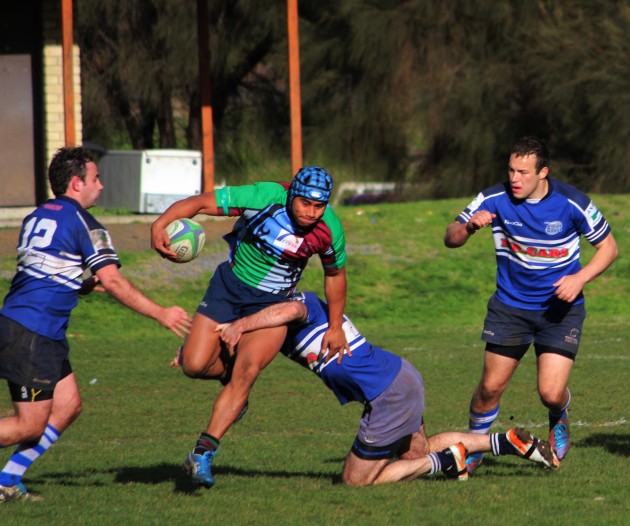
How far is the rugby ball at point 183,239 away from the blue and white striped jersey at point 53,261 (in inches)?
27.1

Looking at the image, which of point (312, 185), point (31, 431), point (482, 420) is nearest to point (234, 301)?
point (312, 185)

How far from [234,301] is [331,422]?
2.90 meters

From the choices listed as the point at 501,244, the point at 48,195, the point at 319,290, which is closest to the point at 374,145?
the point at 48,195

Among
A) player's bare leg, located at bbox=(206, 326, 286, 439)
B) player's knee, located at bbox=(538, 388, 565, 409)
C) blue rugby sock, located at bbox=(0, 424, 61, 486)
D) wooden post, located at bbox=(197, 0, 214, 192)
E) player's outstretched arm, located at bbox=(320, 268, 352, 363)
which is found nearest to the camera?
blue rugby sock, located at bbox=(0, 424, 61, 486)

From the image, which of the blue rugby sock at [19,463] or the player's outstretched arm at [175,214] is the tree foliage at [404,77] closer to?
the player's outstretched arm at [175,214]

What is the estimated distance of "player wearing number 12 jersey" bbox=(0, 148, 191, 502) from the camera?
6.35 m

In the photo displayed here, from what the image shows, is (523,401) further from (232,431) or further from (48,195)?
(48,195)

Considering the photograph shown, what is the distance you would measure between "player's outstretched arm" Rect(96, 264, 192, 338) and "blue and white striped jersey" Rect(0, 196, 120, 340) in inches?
2.5

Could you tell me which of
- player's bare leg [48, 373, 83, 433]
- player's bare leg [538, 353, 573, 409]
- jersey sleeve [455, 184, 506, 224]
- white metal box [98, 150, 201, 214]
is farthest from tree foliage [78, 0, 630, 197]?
player's bare leg [48, 373, 83, 433]

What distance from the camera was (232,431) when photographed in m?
9.50

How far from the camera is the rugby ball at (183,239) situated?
7.09 meters

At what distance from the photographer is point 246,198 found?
7.02 meters

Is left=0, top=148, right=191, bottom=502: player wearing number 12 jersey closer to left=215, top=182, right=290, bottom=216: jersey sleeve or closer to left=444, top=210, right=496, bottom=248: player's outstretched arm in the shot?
left=215, top=182, right=290, bottom=216: jersey sleeve

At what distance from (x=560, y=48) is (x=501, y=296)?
20.4m
